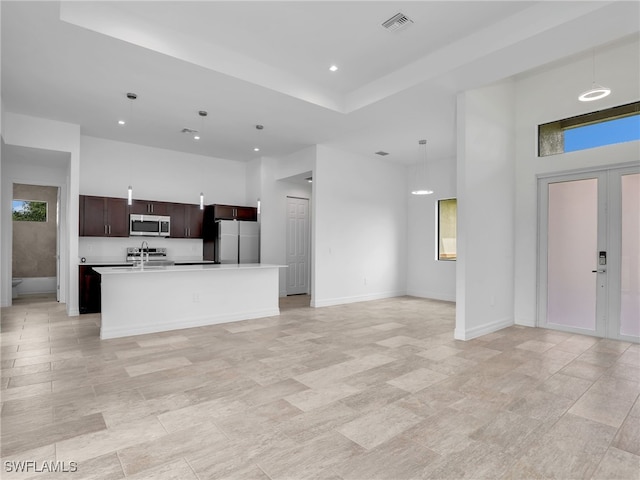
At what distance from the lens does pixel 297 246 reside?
892cm

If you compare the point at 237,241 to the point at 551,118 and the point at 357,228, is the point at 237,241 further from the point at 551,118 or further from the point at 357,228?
the point at 551,118

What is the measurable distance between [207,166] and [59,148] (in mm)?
2988

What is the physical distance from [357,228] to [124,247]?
5001 millimetres

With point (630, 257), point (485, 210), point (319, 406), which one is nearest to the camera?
point (319, 406)

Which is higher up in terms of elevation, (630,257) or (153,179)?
(153,179)

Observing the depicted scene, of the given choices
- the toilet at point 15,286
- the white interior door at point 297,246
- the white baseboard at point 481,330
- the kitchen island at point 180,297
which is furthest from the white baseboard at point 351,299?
the toilet at point 15,286

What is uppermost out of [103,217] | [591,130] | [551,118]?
[551,118]

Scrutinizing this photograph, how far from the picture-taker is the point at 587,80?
4.85 m

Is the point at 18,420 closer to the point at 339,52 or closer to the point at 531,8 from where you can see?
the point at 339,52

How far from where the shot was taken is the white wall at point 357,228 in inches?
281

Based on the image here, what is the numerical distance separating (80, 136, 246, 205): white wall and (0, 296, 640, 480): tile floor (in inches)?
135

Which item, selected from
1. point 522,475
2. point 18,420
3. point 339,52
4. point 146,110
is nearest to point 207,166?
point 146,110

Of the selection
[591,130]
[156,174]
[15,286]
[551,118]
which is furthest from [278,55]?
[15,286]

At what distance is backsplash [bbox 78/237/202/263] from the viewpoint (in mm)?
7004
